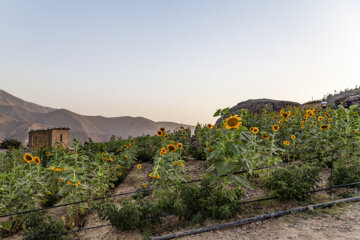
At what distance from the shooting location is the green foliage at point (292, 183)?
3814mm

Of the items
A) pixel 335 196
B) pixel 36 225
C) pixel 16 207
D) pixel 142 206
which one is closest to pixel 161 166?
pixel 142 206

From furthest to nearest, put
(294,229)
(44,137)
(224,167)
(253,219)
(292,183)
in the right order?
(44,137) → (292,183) → (253,219) → (224,167) → (294,229)

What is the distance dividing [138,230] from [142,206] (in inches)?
13.4

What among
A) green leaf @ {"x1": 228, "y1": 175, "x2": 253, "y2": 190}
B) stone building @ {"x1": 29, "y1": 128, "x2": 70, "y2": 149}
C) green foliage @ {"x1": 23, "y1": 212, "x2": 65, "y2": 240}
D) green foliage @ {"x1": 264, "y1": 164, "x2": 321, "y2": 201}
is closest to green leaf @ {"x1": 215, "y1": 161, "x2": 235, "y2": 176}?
green leaf @ {"x1": 228, "y1": 175, "x2": 253, "y2": 190}

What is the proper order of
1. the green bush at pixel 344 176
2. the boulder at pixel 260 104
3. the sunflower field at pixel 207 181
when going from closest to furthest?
1. the sunflower field at pixel 207 181
2. the green bush at pixel 344 176
3. the boulder at pixel 260 104

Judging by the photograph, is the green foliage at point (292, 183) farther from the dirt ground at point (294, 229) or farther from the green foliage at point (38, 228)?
the green foliage at point (38, 228)

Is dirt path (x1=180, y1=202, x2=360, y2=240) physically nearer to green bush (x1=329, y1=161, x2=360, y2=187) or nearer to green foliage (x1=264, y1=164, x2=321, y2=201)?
green foliage (x1=264, y1=164, x2=321, y2=201)

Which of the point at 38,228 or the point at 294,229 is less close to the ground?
the point at 294,229

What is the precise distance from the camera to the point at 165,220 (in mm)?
3914

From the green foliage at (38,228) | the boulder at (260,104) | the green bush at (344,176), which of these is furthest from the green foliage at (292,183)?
the boulder at (260,104)

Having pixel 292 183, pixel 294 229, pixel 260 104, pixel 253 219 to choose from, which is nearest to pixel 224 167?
pixel 253 219

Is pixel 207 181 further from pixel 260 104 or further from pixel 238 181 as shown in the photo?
pixel 260 104

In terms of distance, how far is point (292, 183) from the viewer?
3879 millimetres

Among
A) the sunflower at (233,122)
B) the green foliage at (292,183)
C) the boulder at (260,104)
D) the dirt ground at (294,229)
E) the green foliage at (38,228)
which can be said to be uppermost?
the boulder at (260,104)
